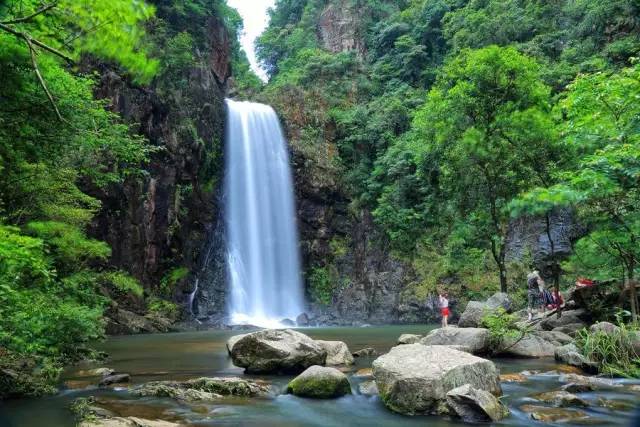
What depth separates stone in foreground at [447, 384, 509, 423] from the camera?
6055mm

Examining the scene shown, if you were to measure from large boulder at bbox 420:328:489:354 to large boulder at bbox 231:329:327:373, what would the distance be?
2.86 meters

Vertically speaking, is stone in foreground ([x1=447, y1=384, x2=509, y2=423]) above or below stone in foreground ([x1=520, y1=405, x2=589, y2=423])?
above

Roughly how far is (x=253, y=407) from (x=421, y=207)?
2371 cm

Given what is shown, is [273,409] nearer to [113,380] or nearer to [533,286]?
[113,380]

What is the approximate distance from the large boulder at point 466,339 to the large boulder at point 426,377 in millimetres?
3657

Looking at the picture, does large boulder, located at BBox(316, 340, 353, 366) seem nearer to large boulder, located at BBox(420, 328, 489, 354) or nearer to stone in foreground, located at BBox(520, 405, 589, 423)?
large boulder, located at BBox(420, 328, 489, 354)

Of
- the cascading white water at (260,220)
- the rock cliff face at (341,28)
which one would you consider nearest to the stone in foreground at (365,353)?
the cascading white water at (260,220)

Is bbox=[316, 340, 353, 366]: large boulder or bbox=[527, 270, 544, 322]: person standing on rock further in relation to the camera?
bbox=[527, 270, 544, 322]: person standing on rock

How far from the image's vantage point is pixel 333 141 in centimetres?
3528

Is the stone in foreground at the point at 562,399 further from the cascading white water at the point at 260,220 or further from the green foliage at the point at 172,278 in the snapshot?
the green foliage at the point at 172,278

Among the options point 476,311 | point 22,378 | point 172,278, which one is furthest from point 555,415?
point 172,278

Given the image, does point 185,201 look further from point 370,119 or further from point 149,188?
point 370,119

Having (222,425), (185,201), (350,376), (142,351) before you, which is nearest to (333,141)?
(185,201)

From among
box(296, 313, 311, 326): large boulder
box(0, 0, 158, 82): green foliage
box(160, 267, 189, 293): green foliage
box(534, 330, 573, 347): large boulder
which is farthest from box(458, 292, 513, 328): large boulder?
box(160, 267, 189, 293): green foliage
